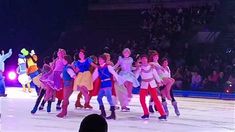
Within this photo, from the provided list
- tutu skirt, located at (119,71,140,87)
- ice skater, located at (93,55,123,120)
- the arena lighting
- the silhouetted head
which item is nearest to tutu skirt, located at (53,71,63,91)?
ice skater, located at (93,55,123,120)

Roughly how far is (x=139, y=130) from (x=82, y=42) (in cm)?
1658

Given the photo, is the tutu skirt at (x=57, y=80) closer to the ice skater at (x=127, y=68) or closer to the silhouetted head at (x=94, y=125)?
the ice skater at (x=127, y=68)

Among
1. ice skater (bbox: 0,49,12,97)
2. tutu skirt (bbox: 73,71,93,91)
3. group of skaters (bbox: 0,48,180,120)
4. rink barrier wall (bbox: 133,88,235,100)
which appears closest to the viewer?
group of skaters (bbox: 0,48,180,120)

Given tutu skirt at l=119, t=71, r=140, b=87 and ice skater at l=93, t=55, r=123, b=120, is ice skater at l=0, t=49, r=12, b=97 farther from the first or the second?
ice skater at l=93, t=55, r=123, b=120

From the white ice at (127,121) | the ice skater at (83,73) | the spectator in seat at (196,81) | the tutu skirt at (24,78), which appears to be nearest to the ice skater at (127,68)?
the white ice at (127,121)

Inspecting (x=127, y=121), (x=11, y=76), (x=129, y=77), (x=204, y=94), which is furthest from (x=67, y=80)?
(x=11, y=76)

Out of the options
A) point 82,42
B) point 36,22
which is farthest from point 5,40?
point 82,42

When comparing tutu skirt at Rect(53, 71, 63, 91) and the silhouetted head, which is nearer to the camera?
the silhouetted head

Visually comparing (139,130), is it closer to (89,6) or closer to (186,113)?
(186,113)

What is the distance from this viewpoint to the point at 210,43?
847 inches

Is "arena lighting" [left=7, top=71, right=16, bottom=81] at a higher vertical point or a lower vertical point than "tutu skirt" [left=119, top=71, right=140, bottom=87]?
higher

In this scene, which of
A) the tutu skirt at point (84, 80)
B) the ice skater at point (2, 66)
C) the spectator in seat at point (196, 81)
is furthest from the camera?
the spectator in seat at point (196, 81)

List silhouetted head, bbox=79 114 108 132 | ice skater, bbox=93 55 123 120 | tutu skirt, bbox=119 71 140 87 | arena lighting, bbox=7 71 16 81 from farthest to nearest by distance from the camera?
arena lighting, bbox=7 71 16 81 < tutu skirt, bbox=119 71 140 87 < ice skater, bbox=93 55 123 120 < silhouetted head, bbox=79 114 108 132

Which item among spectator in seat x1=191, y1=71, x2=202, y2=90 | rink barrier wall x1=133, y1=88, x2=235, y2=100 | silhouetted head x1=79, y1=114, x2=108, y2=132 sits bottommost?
rink barrier wall x1=133, y1=88, x2=235, y2=100
